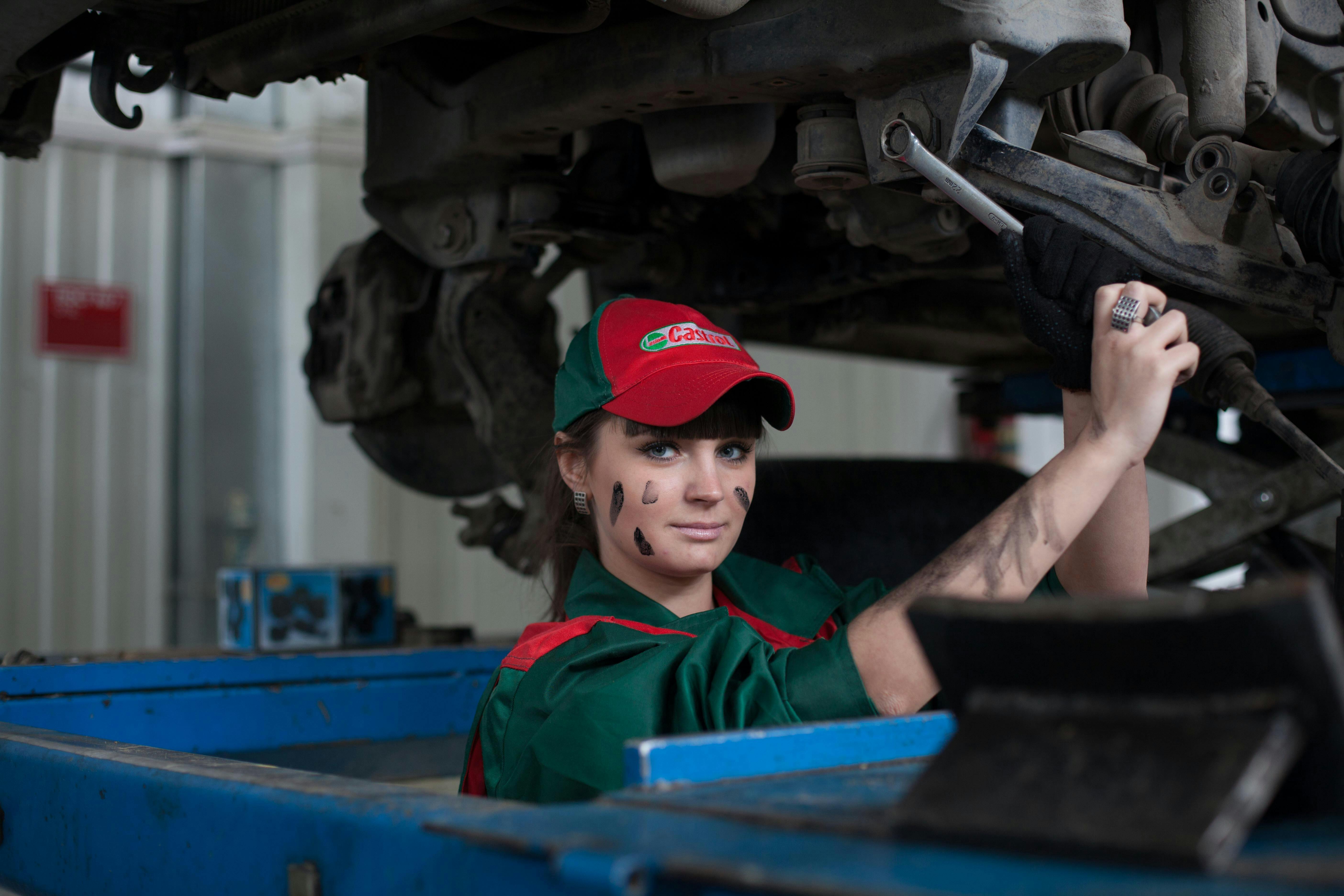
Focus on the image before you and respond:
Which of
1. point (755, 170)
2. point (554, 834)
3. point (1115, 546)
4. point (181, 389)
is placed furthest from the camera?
point (181, 389)

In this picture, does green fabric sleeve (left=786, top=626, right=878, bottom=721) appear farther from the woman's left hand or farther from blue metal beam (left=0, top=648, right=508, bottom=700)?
blue metal beam (left=0, top=648, right=508, bottom=700)

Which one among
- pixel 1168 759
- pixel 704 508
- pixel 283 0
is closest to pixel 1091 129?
pixel 704 508

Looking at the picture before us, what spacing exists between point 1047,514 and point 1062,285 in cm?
22

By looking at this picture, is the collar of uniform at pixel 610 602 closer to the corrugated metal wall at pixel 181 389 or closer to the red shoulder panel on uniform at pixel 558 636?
the red shoulder panel on uniform at pixel 558 636

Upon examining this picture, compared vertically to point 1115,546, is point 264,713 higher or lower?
lower

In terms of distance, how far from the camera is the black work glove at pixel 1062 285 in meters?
1.17

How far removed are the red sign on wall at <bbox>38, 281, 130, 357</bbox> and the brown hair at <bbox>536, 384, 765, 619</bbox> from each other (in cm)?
379

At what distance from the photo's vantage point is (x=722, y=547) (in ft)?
4.38

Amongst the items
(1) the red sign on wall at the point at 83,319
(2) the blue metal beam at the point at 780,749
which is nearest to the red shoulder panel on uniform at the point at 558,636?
(2) the blue metal beam at the point at 780,749

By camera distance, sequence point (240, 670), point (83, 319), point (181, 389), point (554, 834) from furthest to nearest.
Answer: point (181, 389) → point (83, 319) → point (240, 670) → point (554, 834)

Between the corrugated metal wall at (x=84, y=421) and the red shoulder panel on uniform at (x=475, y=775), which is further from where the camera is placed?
the corrugated metal wall at (x=84, y=421)

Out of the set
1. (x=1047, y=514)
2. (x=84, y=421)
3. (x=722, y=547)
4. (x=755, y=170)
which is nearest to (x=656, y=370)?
(x=722, y=547)

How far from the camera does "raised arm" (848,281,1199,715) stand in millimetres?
1050

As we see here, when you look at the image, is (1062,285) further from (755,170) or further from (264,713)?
(264,713)
